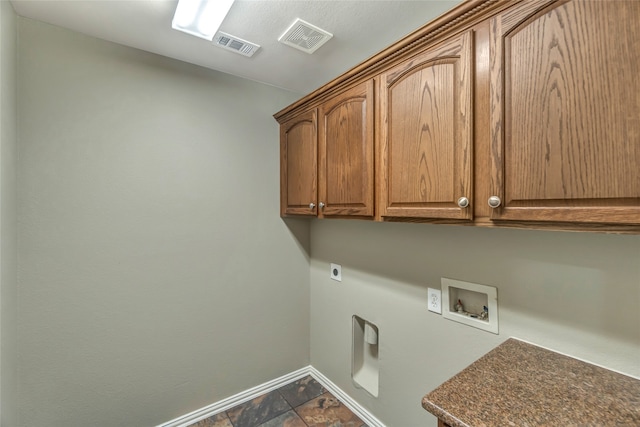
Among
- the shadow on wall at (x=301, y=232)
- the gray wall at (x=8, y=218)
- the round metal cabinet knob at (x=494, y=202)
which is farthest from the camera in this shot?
the shadow on wall at (x=301, y=232)

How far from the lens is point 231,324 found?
204cm

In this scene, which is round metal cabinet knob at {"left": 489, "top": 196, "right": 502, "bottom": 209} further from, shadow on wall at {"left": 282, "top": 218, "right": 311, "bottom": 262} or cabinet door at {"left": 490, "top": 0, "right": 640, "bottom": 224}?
shadow on wall at {"left": 282, "top": 218, "right": 311, "bottom": 262}

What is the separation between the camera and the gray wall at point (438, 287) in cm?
98

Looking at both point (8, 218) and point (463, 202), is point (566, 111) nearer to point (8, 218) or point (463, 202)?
point (463, 202)

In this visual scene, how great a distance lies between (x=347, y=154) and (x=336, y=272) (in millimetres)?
988

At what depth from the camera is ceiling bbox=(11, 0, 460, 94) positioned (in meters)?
1.33

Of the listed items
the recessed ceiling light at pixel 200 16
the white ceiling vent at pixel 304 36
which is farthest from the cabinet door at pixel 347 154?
the recessed ceiling light at pixel 200 16

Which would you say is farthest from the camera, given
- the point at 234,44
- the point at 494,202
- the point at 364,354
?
the point at 364,354

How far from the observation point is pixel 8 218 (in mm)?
1275

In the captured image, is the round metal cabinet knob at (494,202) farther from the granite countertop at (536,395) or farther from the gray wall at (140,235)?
the gray wall at (140,235)

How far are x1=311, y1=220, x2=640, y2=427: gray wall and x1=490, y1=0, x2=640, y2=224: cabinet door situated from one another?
13.3 inches

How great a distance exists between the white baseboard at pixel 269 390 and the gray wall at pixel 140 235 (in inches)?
2.2

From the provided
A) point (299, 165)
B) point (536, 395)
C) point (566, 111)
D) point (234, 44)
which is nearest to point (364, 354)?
point (536, 395)

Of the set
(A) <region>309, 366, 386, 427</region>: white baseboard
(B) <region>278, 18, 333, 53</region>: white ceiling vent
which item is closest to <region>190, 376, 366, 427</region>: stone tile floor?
(A) <region>309, 366, 386, 427</region>: white baseboard
